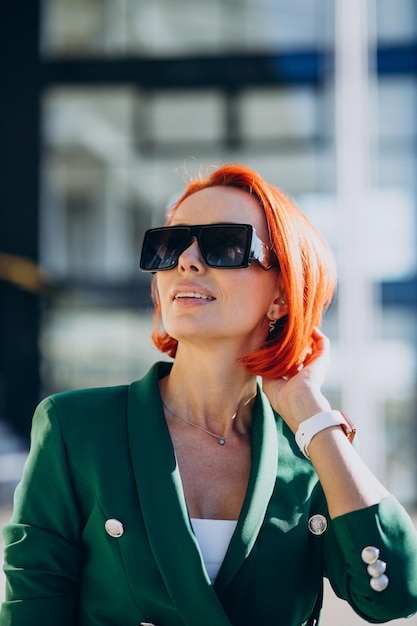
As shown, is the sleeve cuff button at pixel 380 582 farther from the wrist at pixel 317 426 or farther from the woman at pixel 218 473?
the wrist at pixel 317 426

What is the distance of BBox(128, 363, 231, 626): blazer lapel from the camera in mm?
1778

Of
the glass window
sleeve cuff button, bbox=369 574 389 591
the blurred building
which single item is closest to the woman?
sleeve cuff button, bbox=369 574 389 591

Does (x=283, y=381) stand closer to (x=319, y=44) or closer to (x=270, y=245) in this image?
(x=270, y=245)

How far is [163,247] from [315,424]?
1.99 ft

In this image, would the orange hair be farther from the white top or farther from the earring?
the white top

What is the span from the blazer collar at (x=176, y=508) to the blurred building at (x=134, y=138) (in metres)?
7.97

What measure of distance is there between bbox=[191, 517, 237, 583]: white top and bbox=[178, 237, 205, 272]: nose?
0.63 meters

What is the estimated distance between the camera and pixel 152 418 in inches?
78.0

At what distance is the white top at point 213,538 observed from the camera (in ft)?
6.23

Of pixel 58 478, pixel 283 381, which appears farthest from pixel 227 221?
pixel 58 478

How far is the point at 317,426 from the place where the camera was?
77.9 inches

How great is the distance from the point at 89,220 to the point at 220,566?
391 inches

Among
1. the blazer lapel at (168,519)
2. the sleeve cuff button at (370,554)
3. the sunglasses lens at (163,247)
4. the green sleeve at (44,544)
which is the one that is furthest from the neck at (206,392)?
the sleeve cuff button at (370,554)

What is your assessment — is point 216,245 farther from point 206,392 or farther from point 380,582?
point 380,582
